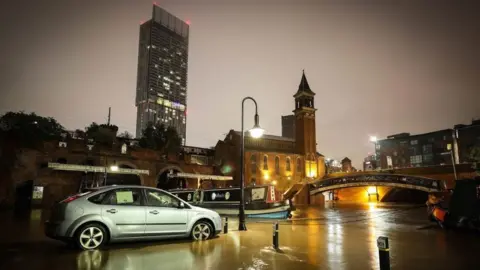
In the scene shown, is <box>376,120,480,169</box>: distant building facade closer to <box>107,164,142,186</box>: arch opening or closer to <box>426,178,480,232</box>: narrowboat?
<box>107,164,142,186</box>: arch opening

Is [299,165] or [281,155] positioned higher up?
[281,155]

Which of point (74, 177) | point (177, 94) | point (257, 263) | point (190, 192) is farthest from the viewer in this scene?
point (177, 94)

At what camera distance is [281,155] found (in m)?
63.5

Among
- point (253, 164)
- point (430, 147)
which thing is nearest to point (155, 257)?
point (253, 164)

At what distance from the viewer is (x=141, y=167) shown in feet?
145

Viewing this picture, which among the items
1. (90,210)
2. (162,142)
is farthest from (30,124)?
(90,210)

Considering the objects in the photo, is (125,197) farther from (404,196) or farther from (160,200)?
(404,196)

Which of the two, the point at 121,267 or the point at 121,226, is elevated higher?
the point at 121,226

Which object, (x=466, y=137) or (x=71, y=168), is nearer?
(x=71, y=168)

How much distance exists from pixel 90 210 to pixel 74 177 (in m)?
33.6

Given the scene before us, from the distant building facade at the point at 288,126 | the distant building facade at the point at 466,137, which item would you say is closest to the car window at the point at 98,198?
the distant building facade at the point at 466,137

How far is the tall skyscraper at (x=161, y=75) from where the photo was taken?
6289 inches

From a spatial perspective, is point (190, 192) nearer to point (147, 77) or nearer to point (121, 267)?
point (121, 267)

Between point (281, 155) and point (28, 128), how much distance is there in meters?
44.1
